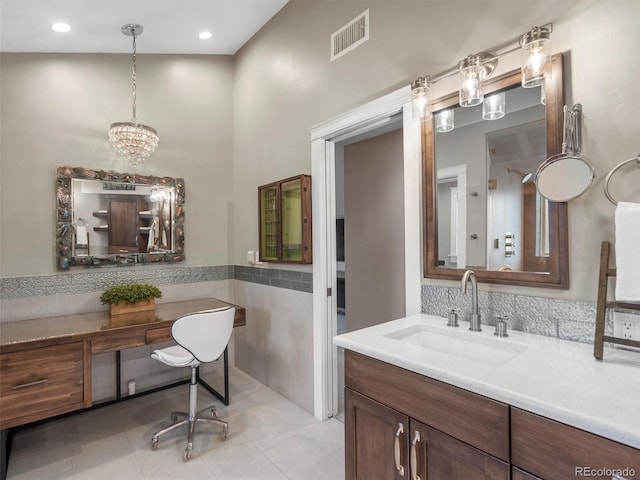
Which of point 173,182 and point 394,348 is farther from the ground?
point 173,182

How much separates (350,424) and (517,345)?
0.77 m

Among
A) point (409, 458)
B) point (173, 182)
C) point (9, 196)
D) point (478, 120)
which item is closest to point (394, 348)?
point (409, 458)

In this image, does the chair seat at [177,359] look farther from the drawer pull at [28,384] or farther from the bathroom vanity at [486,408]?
the bathroom vanity at [486,408]

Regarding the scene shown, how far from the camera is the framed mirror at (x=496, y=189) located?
4.63 ft

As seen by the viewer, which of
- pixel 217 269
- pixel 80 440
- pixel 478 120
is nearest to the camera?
pixel 478 120

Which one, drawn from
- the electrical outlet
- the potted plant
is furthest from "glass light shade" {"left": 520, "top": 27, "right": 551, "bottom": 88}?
the potted plant

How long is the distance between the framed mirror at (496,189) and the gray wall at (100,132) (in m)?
2.35

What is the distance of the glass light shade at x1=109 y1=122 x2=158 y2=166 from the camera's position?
8.23 ft

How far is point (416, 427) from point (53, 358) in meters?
2.07

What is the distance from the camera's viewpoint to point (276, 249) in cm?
292

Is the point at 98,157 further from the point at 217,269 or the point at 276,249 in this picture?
the point at 276,249

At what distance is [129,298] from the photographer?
2617 mm

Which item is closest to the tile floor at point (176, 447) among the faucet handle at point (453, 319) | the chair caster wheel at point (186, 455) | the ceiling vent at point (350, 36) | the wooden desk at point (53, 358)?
the chair caster wheel at point (186, 455)

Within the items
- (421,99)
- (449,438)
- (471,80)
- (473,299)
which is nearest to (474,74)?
(471,80)
